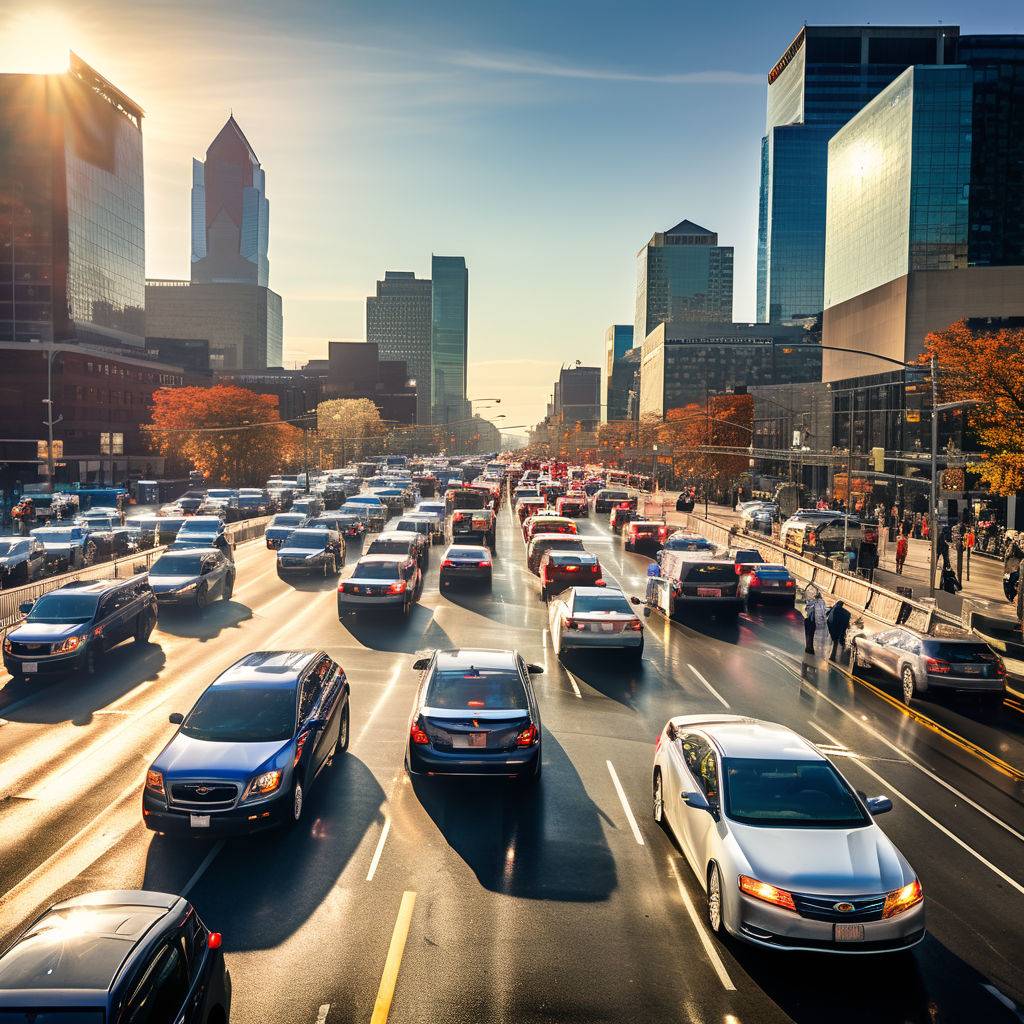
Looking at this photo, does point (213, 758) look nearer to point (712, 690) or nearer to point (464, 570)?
point (712, 690)

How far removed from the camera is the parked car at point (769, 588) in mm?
31406

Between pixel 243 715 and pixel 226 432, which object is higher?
pixel 226 432

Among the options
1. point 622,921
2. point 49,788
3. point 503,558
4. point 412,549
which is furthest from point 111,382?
point 622,921

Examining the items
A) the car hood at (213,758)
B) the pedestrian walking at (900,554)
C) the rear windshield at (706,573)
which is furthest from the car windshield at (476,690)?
the pedestrian walking at (900,554)

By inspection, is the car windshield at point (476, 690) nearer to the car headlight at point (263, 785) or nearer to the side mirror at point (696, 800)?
the car headlight at point (263, 785)

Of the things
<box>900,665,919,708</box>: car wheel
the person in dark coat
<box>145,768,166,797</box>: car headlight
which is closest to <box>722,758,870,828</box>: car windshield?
<box>145,768,166,797</box>: car headlight

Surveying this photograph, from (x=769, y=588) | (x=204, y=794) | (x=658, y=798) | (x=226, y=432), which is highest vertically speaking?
(x=226, y=432)

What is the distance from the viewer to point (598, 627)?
21.3 meters

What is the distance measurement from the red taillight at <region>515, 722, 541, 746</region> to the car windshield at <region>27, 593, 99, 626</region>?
480 inches

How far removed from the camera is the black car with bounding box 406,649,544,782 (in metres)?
12.3

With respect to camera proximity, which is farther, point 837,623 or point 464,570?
point 464,570

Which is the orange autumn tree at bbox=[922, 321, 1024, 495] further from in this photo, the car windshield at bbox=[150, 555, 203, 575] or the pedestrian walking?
the car windshield at bbox=[150, 555, 203, 575]

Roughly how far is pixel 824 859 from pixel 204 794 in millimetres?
6737

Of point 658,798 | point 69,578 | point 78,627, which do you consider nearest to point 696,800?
point 658,798
